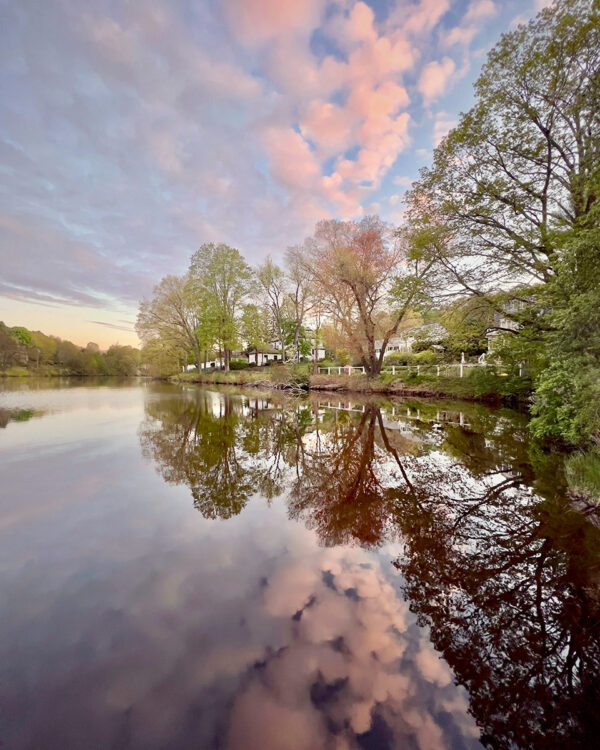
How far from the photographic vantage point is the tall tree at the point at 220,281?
3353 centimetres

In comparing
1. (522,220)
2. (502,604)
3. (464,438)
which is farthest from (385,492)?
(522,220)

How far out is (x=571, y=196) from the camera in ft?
31.3

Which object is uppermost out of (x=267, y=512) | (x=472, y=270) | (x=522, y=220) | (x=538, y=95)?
(x=538, y=95)

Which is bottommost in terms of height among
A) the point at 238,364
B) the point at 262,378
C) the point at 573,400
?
the point at 262,378

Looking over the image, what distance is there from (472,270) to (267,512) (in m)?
11.9

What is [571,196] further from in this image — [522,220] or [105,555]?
[105,555]

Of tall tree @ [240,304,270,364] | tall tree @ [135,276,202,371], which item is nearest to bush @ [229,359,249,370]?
tall tree @ [135,276,202,371]

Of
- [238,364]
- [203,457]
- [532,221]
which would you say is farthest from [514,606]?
[238,364]

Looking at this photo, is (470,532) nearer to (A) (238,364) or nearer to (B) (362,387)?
(B) (362,387)

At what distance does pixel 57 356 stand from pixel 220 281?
135 feet

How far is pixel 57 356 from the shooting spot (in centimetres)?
5547

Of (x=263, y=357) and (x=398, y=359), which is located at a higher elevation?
(x=263, y=357)

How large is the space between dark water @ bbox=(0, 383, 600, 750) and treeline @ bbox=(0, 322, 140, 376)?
173ft

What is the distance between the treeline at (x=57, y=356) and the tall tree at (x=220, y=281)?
31.3 meters
